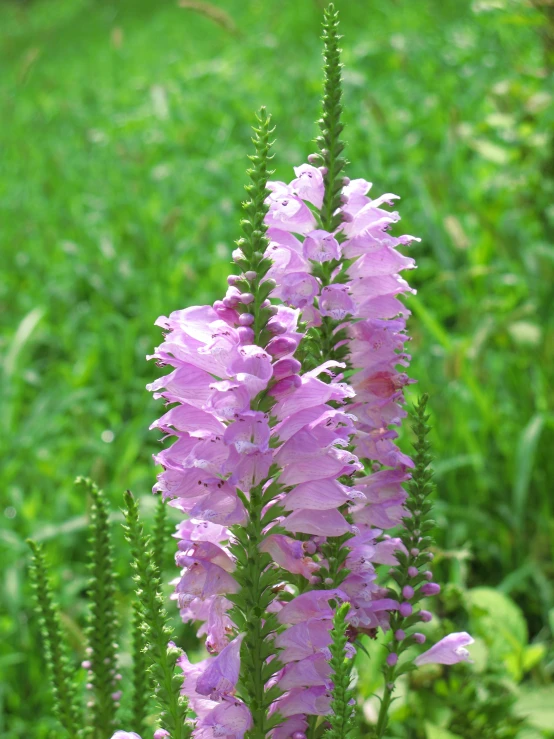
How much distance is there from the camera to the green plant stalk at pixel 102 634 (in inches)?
50.3

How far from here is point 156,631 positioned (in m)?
0.95

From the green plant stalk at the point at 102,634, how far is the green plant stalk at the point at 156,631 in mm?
311

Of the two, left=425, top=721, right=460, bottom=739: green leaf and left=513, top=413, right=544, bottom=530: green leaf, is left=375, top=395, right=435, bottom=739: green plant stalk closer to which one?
left=425, top=721, right=460, bottom=739: green leaf

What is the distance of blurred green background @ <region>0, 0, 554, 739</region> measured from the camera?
2.76m

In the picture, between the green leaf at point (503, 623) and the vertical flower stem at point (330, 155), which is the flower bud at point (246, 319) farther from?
the green leaf at point (503, 623)

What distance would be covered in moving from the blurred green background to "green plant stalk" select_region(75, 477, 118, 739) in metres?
0.60

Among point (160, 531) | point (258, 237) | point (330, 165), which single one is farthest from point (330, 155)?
point (160, 531)

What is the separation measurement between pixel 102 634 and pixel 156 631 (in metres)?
0.40

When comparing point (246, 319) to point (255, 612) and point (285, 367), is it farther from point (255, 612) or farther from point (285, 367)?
point (255, 612)

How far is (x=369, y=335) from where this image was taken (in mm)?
1219

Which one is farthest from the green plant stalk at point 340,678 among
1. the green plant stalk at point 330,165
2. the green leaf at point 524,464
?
the green leaf at point 524,464

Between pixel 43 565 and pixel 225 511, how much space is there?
1.20ft

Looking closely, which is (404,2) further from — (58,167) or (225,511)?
(225,511)

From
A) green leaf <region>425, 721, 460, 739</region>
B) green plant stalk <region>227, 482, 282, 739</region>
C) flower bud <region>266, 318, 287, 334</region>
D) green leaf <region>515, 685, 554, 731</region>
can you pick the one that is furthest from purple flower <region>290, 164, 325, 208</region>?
green leaf <region>515, 685, 554, 731</region>
